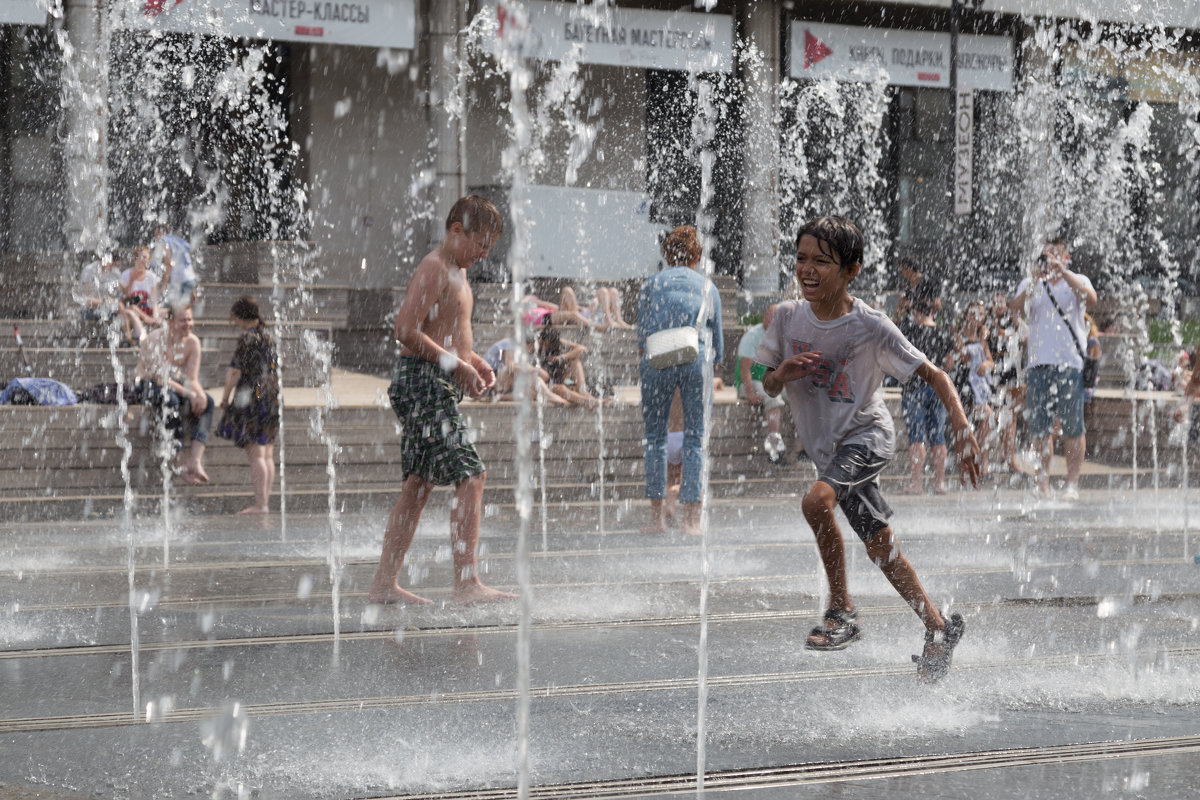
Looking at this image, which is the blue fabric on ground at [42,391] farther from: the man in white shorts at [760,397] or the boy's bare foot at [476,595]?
the boy's bare foot at [476,595]

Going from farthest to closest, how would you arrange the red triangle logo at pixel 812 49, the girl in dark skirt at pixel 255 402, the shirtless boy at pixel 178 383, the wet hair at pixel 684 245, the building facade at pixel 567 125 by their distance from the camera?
1. the red triangle logo at pixel 812 49
2. the building facade at pixel 567 125
3. the shirtless boy at pixel 178 383
4. the girl in dark skirt at pixel 255 402
5. the wet hair at pixel 684 245

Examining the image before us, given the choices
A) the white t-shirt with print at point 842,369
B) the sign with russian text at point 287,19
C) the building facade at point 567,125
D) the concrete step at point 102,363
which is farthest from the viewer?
the building facade at point 567,125

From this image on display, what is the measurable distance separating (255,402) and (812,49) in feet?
52.9

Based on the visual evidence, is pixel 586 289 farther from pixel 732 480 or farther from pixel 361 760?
pixel 361 760

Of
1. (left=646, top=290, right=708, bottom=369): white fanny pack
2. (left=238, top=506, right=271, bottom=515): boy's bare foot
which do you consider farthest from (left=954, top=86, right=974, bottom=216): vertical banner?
(left=238, top=506, right=271, bottom=515): boy's bare foot

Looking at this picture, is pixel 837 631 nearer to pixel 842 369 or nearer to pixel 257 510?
pixel 842 369

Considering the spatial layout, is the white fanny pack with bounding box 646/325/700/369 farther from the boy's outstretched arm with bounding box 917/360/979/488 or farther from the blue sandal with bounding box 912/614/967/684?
the blue sandal with bounding box 912/614/967/684

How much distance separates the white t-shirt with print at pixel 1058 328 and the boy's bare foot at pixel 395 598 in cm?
582

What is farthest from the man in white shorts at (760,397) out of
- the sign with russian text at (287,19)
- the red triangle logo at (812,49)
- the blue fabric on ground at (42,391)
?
the red triangle logo at (812,49)

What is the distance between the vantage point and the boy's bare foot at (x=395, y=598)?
6582mm

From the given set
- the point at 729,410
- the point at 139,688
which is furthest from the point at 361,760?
the point at 729,410

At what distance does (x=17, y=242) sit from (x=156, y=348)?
12526 millimetres

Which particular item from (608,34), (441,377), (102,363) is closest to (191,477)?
(102,363)

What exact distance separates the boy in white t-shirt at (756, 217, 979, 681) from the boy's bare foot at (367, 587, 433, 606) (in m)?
2.17
